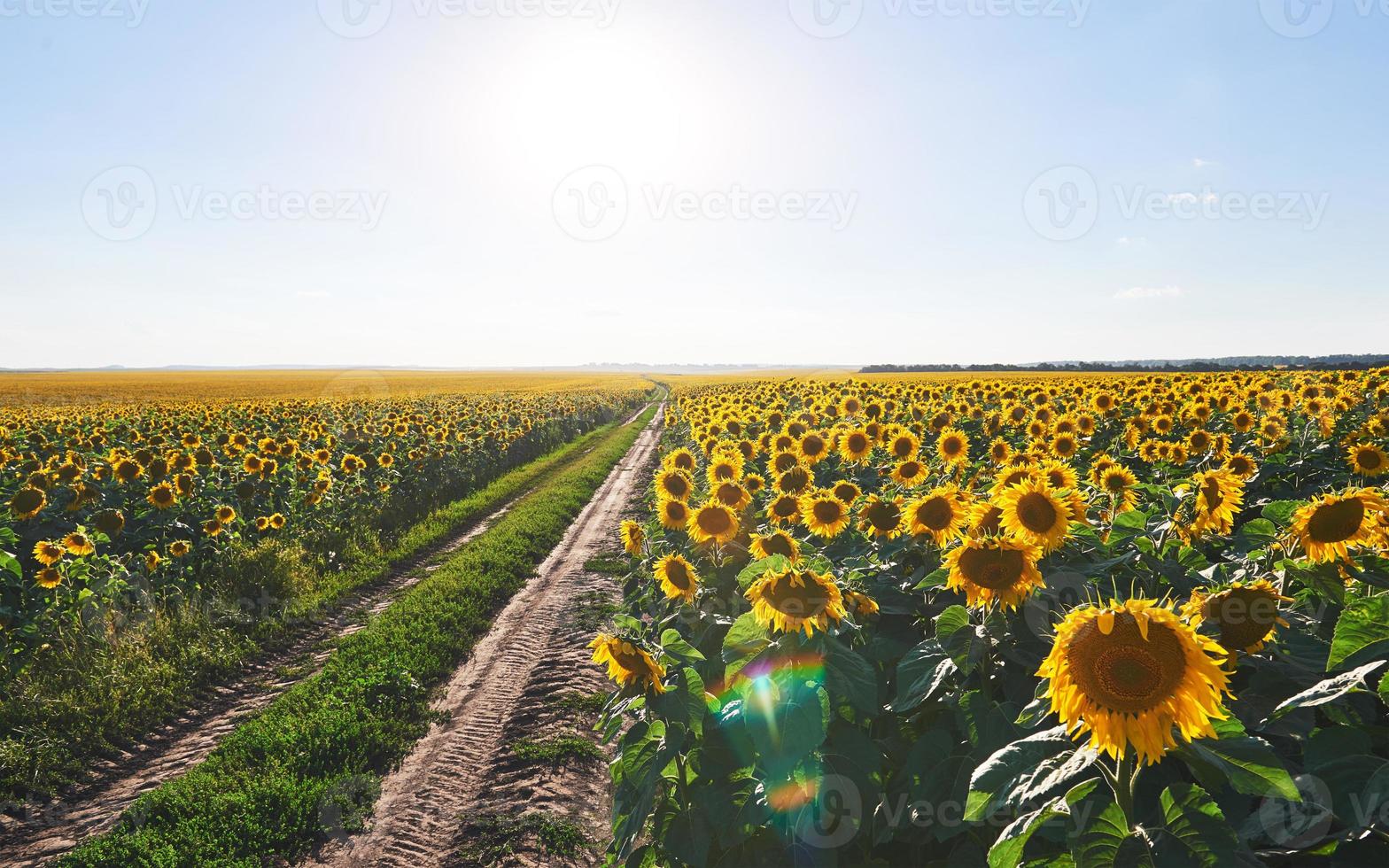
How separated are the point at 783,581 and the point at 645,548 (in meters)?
4.07

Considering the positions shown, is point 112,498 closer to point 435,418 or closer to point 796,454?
point 796,454

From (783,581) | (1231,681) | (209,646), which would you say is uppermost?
(783,581)

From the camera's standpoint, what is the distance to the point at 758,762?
3.11 meters

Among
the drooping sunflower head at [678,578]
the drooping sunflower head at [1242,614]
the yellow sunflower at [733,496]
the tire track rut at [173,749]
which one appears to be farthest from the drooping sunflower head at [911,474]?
the tire track rut at [173,749]

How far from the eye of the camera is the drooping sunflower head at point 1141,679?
1.81 metres

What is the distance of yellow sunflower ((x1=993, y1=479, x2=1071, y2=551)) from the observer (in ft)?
10.7

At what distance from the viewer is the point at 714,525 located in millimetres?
5641

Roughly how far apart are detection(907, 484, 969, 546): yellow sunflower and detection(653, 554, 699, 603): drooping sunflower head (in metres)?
1.71

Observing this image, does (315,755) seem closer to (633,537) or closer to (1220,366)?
(633,537)

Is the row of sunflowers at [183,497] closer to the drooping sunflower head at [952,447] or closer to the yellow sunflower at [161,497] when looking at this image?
the yellow sunflower at [161,497]

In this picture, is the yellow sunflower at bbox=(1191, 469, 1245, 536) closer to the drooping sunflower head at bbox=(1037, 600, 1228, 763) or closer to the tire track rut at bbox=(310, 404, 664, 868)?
the drooping sunflower head at bbox=(1037, 600, 1228, 763)

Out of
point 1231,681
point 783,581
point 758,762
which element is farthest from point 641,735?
point 1231,681

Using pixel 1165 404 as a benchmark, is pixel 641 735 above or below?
below

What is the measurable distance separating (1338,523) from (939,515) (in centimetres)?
166
